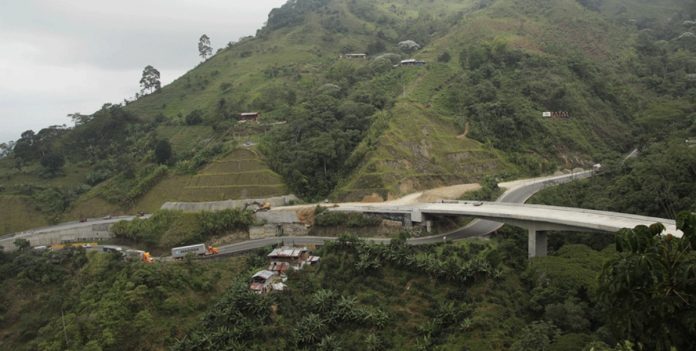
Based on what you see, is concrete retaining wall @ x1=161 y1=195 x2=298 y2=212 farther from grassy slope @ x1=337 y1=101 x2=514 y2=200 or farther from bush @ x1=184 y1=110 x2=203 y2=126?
bush @ x1=184 y1=110 x2=203 y2=126

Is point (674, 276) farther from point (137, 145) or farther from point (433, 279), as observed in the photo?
point (137, 145)

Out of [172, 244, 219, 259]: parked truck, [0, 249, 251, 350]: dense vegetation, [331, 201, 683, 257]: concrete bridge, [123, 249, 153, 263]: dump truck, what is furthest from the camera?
[172, 244, 219, 259]: parked truck

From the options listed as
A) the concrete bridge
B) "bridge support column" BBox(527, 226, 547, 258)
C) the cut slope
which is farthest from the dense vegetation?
"bridge support column" BBox(527, 226, 547, 258)

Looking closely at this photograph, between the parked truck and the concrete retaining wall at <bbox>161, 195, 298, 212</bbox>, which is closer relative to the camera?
the parked truck

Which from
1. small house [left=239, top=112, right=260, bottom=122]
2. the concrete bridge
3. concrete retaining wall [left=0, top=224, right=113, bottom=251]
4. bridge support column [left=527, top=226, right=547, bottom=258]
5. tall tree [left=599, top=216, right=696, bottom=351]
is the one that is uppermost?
small house [left=239, top=112, right=260, bottom=122]

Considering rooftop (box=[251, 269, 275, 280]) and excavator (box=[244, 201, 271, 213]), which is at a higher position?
excavator (box=[244, 201, 271, 213])

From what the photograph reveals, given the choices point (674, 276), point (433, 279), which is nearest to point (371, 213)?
point (433, 279)

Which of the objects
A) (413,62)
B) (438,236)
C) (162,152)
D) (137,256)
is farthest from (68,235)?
(413,62)
